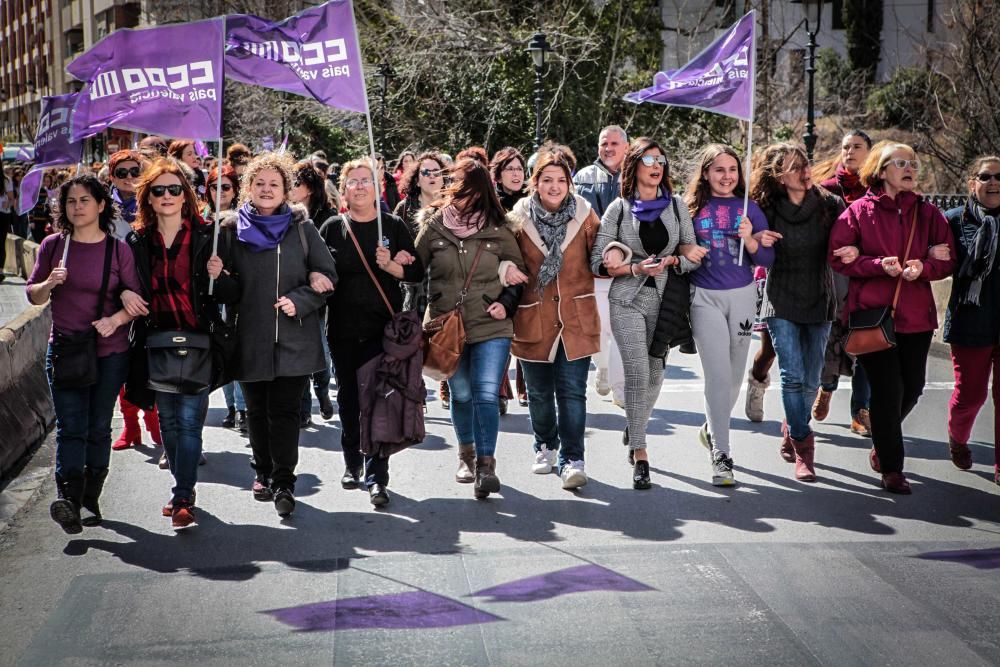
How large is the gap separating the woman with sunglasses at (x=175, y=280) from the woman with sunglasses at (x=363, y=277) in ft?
2.34

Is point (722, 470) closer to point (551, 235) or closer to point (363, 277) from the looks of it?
point (551, 235)

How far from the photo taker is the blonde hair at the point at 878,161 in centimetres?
695

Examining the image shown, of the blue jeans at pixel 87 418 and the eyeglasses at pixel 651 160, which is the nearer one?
the blue jeans at pixel 87 418

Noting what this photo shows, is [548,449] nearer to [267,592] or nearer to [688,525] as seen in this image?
[688,525]

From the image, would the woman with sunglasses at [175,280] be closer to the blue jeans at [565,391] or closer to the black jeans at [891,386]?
the blue jeans at [565,391]

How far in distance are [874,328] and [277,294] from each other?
3.37 meters

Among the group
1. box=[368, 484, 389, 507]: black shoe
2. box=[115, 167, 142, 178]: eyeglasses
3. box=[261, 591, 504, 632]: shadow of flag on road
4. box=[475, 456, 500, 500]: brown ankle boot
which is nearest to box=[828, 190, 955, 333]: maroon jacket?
box=[475, 456, 500, 500]: brown ankle boot

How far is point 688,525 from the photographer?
6.25 metres

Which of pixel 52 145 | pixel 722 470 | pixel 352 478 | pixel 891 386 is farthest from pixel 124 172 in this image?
pixel 891 386

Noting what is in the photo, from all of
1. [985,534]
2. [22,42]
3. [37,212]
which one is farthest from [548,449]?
[22,42]

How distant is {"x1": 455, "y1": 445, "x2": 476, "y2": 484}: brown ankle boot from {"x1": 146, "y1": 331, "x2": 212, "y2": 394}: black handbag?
1707 millimetres

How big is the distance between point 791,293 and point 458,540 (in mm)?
2675

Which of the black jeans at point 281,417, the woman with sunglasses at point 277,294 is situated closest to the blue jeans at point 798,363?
the woman with sunglasses at point 277,294

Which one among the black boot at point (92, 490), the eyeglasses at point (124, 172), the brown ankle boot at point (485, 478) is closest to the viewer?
the black boot at point (92, 490)
